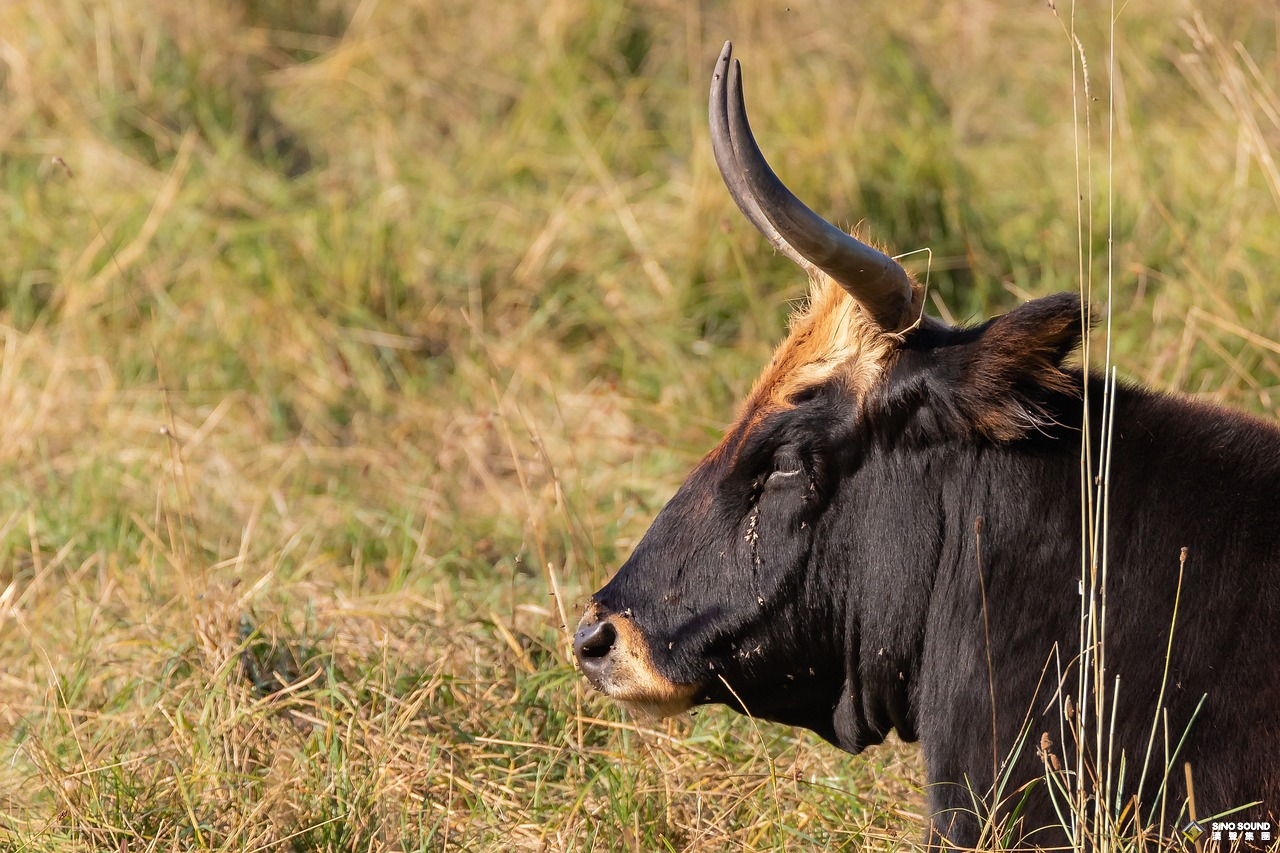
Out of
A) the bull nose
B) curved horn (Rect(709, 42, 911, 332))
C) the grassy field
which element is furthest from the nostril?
curved horn (Rect(709, 42, 911, 332))

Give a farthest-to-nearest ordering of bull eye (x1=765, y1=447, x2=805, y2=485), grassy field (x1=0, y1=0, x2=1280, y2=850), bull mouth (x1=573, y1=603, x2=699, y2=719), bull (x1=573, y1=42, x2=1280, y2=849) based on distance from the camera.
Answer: grassy field (x1=0, y1=0, x2=1280, y2=850) < bull mouth (x1=573, y1=603, x2=699, y2=719) < bull eye (x1=765, y1=447, x2=805, y2=485) < bull (x1=573, y1=42, x2=1280, y2=849)

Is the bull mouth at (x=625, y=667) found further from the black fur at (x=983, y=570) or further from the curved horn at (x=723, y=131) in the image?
the curved horn at (x=723, y=131)

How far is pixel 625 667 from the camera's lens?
10.5 ft

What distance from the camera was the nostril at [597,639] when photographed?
126 inches

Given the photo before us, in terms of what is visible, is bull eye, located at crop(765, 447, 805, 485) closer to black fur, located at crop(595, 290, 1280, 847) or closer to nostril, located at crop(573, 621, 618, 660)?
black fur, located at crop(595, 290, 1280, 847)

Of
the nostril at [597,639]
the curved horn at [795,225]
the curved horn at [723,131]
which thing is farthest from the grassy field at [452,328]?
the curved horn at [723,131]

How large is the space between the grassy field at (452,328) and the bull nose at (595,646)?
1.26 feet

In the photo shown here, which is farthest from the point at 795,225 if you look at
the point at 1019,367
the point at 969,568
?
the point at 969,568

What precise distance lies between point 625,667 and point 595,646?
0.28 feet

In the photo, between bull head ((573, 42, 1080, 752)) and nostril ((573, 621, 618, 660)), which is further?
nostril ((573, 621, 618, 660))

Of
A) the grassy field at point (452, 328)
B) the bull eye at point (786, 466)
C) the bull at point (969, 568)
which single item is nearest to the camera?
the bull at point (969, 568)

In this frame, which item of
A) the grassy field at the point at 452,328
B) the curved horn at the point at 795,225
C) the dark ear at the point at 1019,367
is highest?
the curved horn at the point at 795,225

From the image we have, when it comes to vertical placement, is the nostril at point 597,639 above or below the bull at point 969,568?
below

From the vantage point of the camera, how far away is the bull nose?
3213 mm
